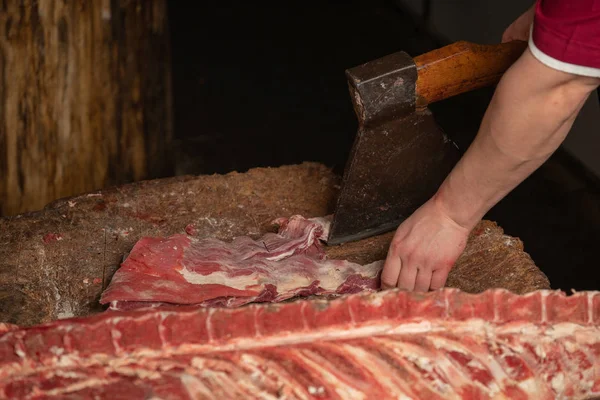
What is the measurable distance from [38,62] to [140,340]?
6.91 ft

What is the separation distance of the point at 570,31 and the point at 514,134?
313mm

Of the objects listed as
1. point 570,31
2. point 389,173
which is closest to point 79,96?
point 389,173

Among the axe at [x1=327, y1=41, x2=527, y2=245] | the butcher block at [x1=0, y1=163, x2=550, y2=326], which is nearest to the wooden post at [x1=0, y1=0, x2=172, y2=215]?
the butcher block at [x1=0, y1=163, x2=550, y2=326]

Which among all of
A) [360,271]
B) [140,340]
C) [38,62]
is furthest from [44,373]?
[38,62]

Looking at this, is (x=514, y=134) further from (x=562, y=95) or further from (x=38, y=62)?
(x=38, y=62)

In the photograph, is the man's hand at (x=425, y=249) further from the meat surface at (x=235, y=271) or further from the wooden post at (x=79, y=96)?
the wooden post at (x=79, y=96)

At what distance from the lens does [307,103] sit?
5578 millimetres

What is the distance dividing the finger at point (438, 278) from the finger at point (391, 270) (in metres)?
0.10

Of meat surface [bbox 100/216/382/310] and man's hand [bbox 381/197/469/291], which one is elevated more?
man's hand [bbox 381/197/469/291]

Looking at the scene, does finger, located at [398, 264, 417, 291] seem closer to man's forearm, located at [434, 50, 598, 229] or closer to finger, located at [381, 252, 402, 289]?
finger, located at [381, 252, 402, 289]

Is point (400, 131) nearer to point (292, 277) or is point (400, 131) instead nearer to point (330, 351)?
point (292, 277)

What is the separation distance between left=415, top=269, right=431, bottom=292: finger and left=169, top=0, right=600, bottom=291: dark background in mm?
1907

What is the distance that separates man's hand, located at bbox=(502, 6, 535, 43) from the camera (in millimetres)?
2689

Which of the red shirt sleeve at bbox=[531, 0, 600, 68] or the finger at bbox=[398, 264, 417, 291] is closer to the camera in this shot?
the red shirt sleeve at bbox=[531, 0, 600, 68]
